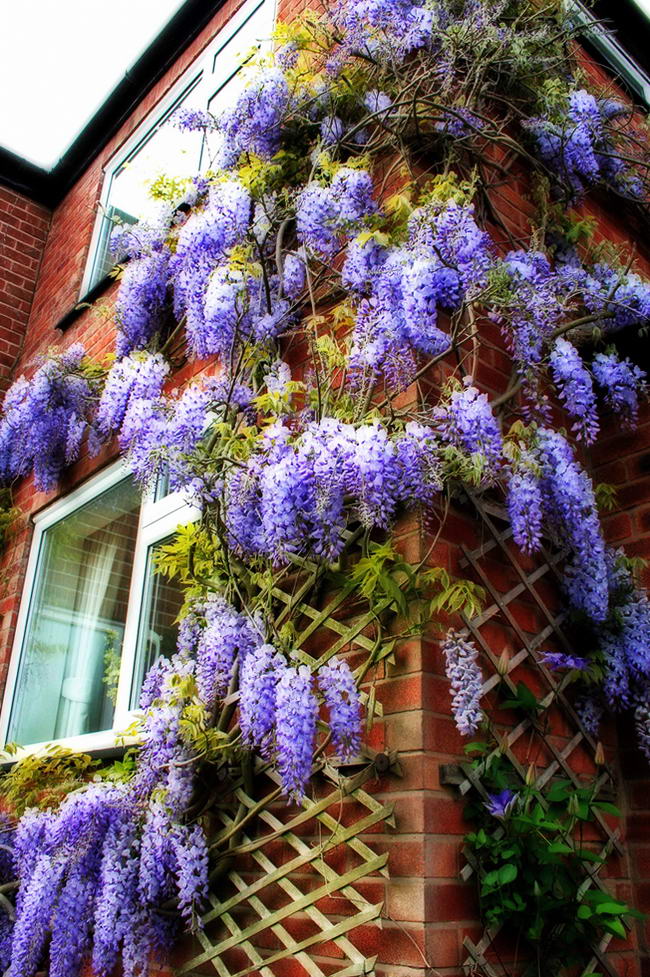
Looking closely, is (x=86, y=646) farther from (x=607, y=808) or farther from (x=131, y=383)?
(x=607, y=808)

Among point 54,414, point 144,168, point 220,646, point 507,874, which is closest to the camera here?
point 507,874

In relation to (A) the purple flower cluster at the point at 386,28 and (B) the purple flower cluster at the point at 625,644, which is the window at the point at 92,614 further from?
(A) the purple flower cluster at the point at 386,28

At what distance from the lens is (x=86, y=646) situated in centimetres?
385

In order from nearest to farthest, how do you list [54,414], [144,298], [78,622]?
1. [144,298]
2. [78,622]
3. [54,414]

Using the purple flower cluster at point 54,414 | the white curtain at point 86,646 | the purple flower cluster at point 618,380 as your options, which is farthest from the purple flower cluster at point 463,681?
the purple flower cluster at point 54,414

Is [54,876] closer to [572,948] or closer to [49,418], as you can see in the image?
[572,948]

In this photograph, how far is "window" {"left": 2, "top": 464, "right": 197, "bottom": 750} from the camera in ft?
10.9

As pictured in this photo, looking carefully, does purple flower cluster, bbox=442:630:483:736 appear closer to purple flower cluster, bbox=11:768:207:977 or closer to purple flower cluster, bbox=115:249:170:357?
purple flower cluster, bbox=11:768:207:977

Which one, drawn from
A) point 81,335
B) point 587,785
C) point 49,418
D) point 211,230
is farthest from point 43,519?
point 587,785

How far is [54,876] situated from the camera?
254cm

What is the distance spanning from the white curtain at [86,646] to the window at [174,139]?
1677 mm

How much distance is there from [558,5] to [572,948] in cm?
329

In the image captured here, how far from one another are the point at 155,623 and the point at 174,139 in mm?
3267

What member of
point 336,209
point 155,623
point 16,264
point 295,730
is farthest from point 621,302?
point 16,264
